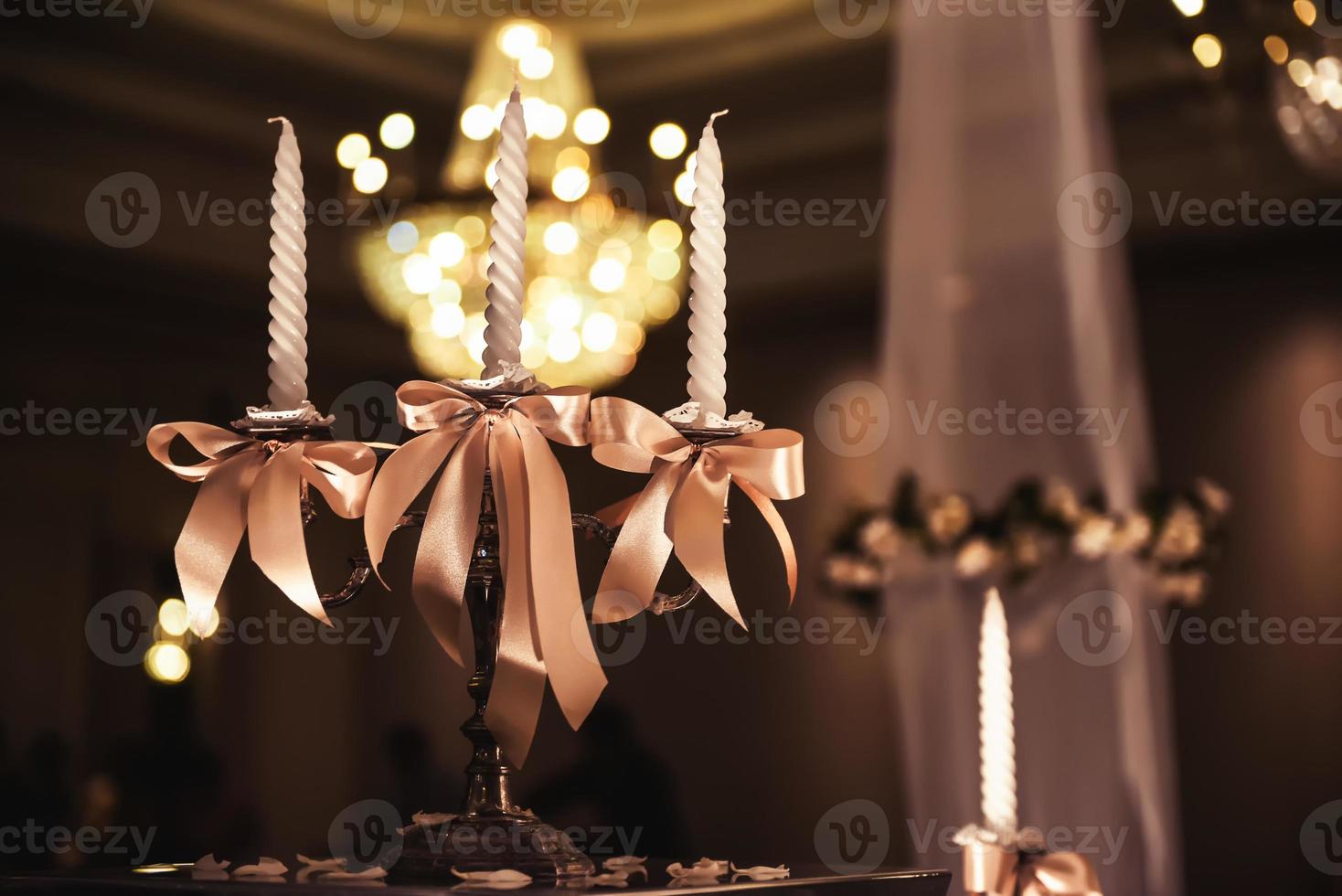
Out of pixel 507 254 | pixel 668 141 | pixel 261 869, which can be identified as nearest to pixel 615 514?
pixel 507 254

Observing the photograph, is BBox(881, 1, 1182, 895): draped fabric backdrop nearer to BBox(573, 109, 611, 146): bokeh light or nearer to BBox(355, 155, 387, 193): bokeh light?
BBox(573, 109, 611, 146): bokeh light

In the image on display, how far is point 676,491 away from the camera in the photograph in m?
0.91

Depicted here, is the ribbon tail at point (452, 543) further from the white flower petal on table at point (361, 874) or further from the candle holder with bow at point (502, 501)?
the white flower petal on table at point (361, 874)

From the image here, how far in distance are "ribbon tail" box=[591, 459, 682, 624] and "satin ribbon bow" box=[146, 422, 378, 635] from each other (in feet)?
0.62

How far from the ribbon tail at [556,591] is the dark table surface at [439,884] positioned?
125 mm

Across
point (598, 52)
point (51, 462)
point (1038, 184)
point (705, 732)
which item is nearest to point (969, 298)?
point (1038, 184)

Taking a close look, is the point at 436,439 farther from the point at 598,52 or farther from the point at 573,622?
the point at 598,52

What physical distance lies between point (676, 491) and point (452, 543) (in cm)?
16

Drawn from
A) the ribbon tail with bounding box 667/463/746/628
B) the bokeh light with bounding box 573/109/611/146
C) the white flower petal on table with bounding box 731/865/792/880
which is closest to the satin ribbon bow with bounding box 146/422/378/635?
the ribbon tail with bounding box 667/463/746/628

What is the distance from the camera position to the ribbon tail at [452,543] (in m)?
0.86

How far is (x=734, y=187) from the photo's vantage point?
10.1ft

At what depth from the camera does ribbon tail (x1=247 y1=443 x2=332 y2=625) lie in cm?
90

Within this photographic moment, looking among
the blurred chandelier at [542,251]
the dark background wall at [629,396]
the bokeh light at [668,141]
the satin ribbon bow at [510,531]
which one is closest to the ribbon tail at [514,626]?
the satin ribbon bow at [510,531]

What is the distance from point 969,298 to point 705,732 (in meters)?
1.17
